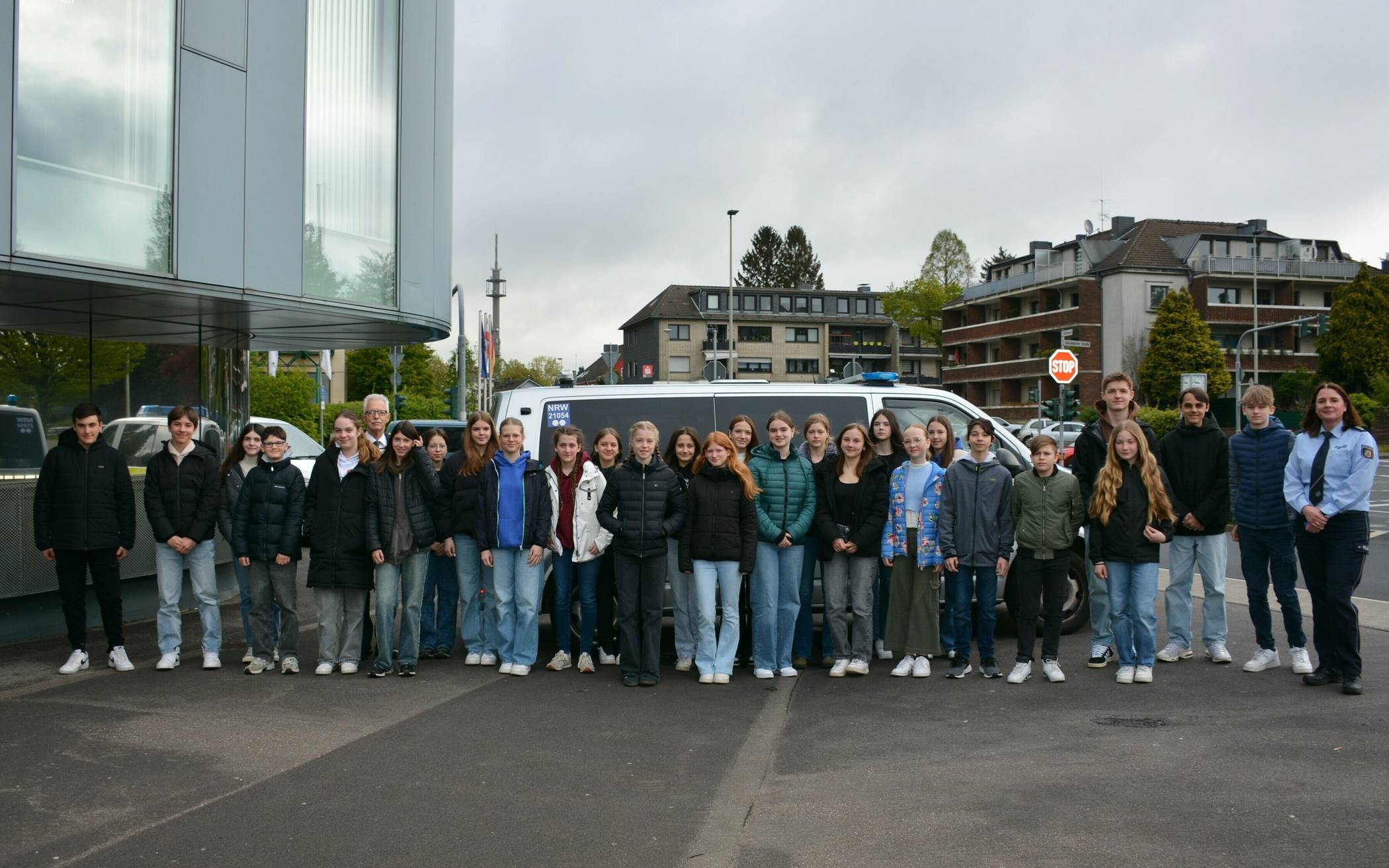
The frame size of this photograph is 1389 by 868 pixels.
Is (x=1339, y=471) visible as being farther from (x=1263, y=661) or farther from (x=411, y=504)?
(x=411, y=504)

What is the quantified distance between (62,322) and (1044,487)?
30.3 ft

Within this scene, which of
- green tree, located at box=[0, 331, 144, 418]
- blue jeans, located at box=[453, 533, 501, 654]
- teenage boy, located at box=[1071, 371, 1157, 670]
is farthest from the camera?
green tree, located at box=[0, 331, 144, 418]

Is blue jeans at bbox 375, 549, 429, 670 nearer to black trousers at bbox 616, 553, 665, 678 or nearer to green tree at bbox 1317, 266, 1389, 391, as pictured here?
black trousers at bbox 616, 553, 665, 678

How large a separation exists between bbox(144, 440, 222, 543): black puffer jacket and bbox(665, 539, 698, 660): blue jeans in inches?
135

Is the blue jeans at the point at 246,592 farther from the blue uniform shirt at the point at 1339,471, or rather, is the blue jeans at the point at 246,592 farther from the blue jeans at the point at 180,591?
the blue uniform shirt at the point at 1339,471

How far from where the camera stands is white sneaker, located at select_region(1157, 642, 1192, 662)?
871cm

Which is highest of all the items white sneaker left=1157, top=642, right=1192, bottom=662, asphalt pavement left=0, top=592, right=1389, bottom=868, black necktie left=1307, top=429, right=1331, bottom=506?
black necktie left=1307, top=429, right=1331, bottom=506

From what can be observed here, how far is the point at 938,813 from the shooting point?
5066 mm

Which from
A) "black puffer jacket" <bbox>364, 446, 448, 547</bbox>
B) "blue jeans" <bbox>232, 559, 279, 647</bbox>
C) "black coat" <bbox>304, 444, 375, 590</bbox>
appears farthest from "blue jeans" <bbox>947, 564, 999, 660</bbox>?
"blue jeans" <bbox>232, 559, 279, 647</bbox>

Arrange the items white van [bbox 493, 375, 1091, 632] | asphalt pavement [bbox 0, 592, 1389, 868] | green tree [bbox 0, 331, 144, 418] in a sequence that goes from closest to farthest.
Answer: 1. asphalt pavement [bbox 0, 592, 1389, 868]
2. white van [bbox 493, 375, 1091, 632]
3. green tree [bbox 0, 331, 144, 418]

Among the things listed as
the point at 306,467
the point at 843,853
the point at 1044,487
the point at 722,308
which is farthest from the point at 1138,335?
the point at 843,853

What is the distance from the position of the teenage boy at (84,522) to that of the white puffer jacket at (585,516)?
3.13m

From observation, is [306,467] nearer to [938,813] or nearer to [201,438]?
[201,438]

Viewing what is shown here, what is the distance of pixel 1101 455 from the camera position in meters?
8.62
